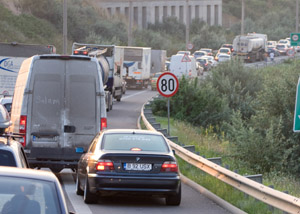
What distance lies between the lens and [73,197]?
14922 millimetres

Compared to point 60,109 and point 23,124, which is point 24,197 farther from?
point 60,109

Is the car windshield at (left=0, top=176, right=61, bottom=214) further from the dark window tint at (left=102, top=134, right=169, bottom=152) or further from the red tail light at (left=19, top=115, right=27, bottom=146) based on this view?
the red tail light at (left=19, top=115, right=27, bottom=146)

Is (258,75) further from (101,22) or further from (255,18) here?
(255,18)

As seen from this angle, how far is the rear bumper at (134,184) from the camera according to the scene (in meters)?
13.5

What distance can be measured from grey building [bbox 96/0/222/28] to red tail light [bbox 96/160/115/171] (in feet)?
396

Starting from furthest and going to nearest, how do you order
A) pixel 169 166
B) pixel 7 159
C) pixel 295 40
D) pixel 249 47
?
1. pixel 249 47
2. pixel 295 40
3. pixel 169 166
4. pixel 7 159

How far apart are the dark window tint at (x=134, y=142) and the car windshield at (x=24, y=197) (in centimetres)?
706

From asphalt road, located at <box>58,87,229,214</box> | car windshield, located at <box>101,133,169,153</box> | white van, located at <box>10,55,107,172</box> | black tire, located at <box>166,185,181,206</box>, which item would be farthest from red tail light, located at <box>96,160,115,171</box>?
white van, located at <box>10,55,107,172</box>

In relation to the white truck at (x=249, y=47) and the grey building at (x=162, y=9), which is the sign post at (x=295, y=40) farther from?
the grey building at (x=162, y=9)

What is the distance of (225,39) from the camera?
127438 mm

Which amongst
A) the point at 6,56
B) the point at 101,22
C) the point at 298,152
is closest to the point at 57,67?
the point at 298,152

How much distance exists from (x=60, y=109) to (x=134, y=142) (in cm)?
385

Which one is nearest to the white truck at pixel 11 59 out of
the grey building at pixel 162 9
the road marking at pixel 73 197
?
the road marking at pixel 73 197

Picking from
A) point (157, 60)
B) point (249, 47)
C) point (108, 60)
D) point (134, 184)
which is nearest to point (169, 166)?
point (134, 184)
